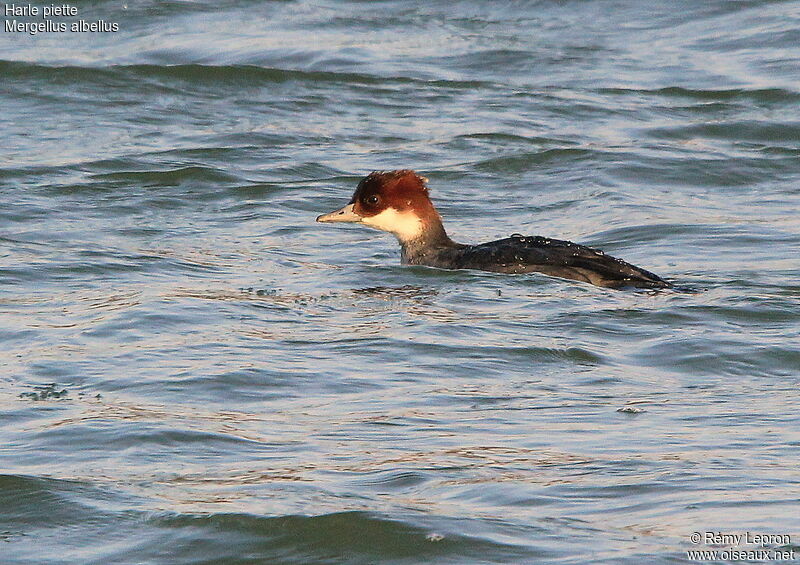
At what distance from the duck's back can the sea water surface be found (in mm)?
99

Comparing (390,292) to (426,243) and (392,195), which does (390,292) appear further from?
(392,195)

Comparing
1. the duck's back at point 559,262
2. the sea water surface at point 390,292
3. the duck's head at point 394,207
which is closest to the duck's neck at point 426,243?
the duck's head at point 394,207

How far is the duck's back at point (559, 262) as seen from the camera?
979cm

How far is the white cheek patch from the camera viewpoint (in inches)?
434

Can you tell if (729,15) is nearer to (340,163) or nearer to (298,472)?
(340,163)

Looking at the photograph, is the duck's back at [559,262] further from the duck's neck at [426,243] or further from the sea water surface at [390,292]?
the duck's neck at [426,243]

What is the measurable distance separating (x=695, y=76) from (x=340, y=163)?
15.0ft

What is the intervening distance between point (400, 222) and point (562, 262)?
148 centimetres

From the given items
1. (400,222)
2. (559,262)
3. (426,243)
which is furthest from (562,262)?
(400,222)

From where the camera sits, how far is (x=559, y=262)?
998 cm

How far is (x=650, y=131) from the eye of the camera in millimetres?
14984

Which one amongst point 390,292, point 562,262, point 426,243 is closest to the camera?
point 562,262

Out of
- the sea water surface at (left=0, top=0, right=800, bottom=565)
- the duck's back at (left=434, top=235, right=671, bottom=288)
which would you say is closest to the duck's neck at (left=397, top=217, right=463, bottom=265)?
the sea water surface at (left=0, top=0, right=800, bottom=565)

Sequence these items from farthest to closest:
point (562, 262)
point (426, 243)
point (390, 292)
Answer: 1. point (426, 243)
2. point (390, 292)
3. point (562, 262)
